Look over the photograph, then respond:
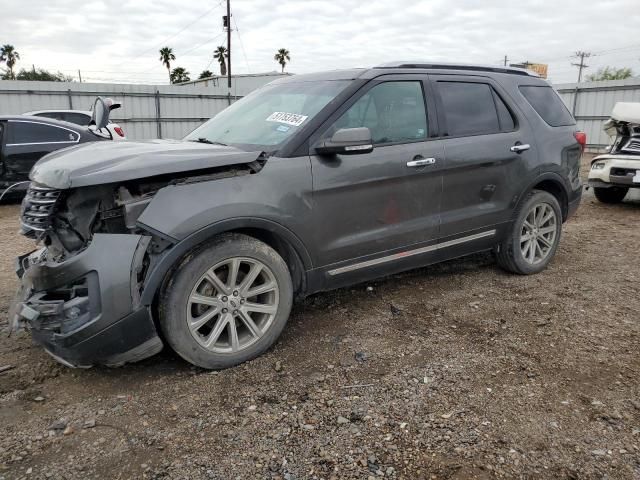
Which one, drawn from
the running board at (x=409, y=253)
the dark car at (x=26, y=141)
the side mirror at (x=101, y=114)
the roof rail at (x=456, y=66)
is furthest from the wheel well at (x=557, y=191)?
the dark car at (x=26, y=141)

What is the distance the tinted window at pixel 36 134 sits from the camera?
26.8 ft

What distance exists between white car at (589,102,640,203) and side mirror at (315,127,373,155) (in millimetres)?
6302

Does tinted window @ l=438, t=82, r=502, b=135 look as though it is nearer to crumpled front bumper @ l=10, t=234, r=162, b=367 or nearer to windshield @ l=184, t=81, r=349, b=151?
windshield @ l=184, t=81, r=349, b=151

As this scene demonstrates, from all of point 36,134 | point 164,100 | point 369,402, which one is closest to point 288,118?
point 369,402

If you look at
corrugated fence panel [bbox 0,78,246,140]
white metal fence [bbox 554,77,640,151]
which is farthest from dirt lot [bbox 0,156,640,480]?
white metal fence [bbox 554,77,640,151]

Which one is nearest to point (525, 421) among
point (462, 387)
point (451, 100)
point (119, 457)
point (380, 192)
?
point (462, 387)

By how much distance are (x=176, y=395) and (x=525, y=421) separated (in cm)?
184

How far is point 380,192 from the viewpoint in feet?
11.8

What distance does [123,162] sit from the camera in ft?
9.20

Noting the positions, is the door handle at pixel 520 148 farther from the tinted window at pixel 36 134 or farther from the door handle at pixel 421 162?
the tinted window at pixel 36 134

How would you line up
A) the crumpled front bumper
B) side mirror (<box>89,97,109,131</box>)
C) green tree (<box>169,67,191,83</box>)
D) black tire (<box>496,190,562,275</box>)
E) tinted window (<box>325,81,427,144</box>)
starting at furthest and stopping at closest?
green tree (<box>169,67,191,83</box>)
black tire (<box>496,190,562,275</box>)
side mirror (<box>89,97,109,131</box>)
tinted window (<box>325,81,427,144</box>)
the crumpled front bumper

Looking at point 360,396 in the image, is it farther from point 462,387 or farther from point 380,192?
point 380,192

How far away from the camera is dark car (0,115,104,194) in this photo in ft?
26.6

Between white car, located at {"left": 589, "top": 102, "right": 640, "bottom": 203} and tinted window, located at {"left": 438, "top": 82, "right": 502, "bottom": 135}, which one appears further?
white car, located at {"left": 589, "top": 102, "right": 640, "bottom": 203}
